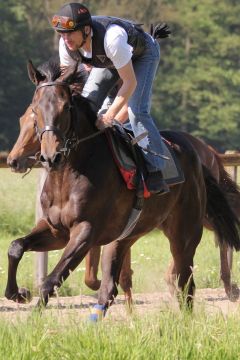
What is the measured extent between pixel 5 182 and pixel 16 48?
147ft

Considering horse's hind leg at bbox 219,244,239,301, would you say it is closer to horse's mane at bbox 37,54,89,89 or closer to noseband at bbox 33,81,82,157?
horse's mane at bbox 37,54,89,89

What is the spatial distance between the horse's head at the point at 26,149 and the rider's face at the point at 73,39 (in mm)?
544

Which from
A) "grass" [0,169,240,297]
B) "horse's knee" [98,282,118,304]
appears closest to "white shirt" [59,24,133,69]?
"horse's knee" [98,282,118,304]

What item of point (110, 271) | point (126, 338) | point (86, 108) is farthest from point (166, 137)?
point (126, 338)

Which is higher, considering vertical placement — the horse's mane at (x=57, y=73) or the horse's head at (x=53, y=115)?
the horse's mane at (x=57, y=73)

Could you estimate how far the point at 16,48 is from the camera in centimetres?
6400

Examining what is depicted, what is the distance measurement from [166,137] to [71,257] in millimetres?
1910

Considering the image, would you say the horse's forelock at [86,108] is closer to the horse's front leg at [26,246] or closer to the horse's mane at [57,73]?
the horse's mane at [57,73]

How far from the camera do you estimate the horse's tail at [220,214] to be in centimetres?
946

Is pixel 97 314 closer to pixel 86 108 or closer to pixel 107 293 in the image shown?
pixel 107 293

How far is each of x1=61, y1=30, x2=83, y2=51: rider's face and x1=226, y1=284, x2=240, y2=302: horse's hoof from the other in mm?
3573

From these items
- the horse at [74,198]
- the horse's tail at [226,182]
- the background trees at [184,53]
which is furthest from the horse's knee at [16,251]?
the background trees at [184,53]

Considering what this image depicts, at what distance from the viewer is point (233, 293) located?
34.9 feet

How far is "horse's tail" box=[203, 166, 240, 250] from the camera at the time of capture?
372 inches
